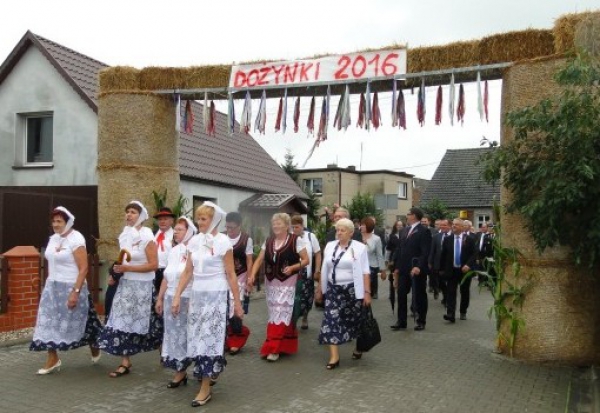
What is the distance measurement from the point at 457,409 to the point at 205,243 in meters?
2.80

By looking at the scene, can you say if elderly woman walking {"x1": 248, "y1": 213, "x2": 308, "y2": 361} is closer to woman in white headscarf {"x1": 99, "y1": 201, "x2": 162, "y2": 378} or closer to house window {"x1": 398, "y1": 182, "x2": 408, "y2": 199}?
woman in white headscarf {"x1": 99, "y1": 201, "x2": 162, "y2": 378}

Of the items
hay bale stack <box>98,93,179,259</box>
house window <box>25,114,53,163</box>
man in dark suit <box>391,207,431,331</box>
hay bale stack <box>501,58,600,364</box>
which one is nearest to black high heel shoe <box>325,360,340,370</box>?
hay bale stack <box>501,58,600,364</box>

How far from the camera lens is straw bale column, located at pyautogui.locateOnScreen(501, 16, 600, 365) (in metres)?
7.62

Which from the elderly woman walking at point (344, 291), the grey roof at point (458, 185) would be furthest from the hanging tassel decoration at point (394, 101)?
the grey roof at point (458, 185)

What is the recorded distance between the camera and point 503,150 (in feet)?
24.6

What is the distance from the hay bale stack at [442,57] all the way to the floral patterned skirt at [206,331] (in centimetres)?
466

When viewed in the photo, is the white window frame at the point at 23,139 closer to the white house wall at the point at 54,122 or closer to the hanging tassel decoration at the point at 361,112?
the white house wall at the point at 54,122

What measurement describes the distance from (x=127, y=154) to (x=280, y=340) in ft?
15.1

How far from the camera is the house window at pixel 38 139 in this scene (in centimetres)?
1588

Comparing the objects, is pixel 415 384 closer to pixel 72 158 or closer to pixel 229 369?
pixel 229 369

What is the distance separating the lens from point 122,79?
10891 millimetres

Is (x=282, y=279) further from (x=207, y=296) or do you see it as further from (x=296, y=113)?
(x=296, y=113)

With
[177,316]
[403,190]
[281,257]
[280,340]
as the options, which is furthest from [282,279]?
[403,190]

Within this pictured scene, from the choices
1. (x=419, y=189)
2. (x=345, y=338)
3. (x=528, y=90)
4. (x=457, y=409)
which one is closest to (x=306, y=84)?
(x=528, y=90)
